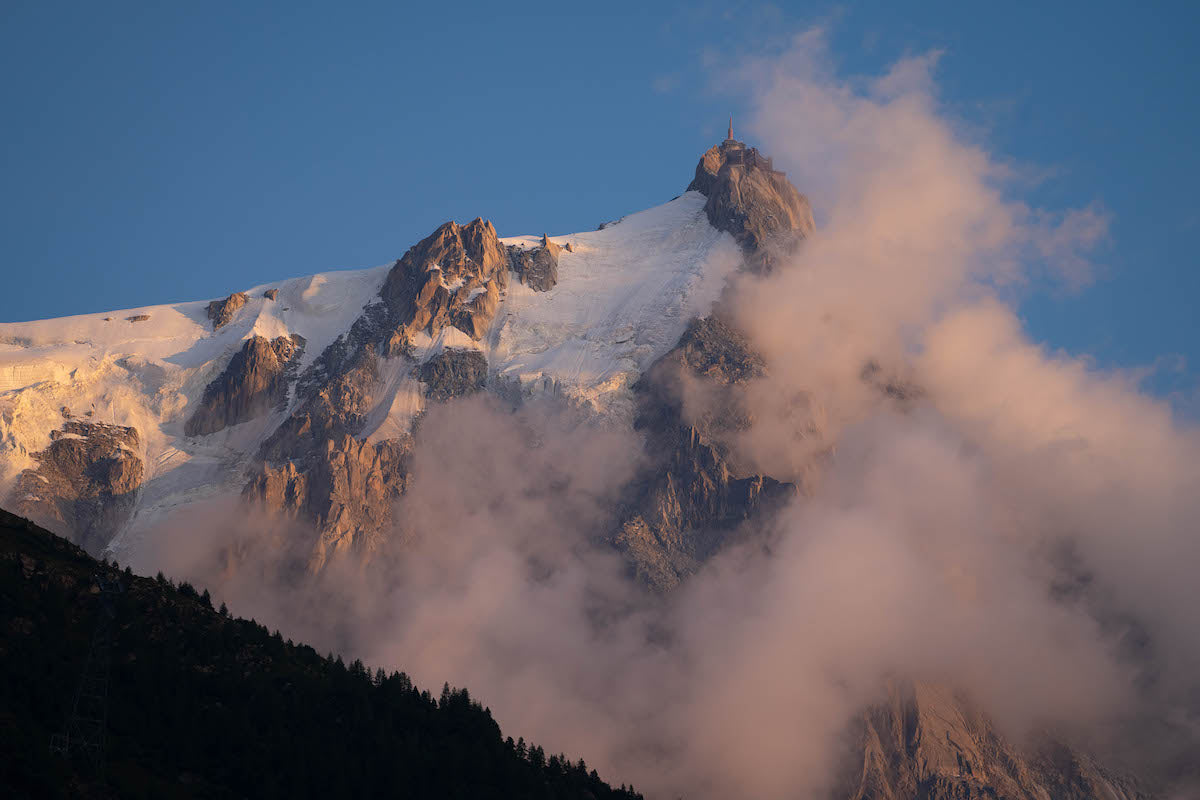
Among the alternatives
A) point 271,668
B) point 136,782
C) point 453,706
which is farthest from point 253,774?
point 453,706

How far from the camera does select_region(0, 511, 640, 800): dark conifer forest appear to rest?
442ft

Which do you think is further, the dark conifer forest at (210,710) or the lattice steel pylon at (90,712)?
the dark conifer forest at (210,710)

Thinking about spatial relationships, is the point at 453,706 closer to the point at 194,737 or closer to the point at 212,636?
the point at 212,636

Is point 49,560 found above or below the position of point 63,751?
above

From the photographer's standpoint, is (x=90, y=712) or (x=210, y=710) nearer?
(x=90, y=712)

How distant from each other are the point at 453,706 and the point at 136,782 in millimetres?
57153

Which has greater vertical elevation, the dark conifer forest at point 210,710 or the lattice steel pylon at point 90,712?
the dark conifer forest at point 210,710

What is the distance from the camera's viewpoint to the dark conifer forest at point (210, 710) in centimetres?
13462

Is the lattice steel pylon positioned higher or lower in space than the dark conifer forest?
lower

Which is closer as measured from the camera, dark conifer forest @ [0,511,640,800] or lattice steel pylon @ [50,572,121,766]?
lattice steel pylon @ [50,572,121,766]

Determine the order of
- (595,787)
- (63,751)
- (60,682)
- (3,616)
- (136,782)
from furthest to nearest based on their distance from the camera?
(595,787) → (3,616) → (60,682) → (136,782) → (63,751)

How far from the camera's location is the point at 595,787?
573 ft

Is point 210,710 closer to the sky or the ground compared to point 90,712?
closer to the sky

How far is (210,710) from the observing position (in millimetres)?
150625
